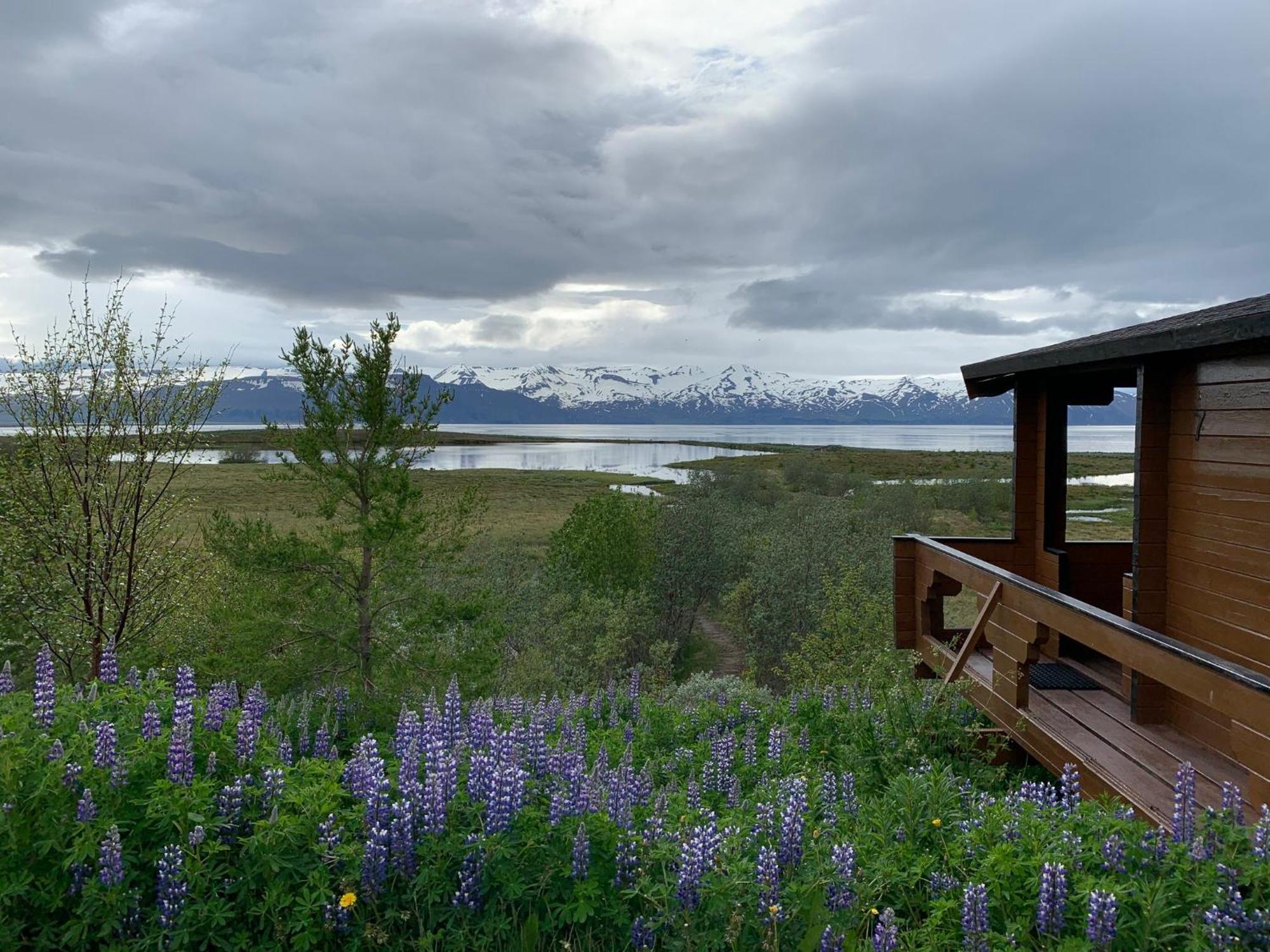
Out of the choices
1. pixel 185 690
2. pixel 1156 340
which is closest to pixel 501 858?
pixel 185 690

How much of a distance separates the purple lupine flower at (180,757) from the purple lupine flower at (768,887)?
2.56 m

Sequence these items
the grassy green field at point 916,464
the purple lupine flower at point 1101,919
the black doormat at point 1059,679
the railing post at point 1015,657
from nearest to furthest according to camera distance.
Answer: the purple lupine flower at point 1101,919
the railing post at point 1015,657
the black doormat at point 1059,679
the grassy green field at point 916,464

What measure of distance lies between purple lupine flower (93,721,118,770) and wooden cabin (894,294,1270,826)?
5404 mm

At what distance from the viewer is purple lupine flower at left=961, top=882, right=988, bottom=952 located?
9.50 ft

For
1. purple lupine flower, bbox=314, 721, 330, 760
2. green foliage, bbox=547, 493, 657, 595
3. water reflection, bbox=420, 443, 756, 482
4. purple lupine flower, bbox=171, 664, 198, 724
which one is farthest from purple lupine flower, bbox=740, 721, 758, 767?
water reflection, bbox=420, 443, 756, 482

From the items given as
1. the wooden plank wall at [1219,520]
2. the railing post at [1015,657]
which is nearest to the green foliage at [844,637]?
the railing post at [1015,657]

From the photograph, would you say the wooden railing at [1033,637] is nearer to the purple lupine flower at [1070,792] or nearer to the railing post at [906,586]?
the railing post at [906,586]

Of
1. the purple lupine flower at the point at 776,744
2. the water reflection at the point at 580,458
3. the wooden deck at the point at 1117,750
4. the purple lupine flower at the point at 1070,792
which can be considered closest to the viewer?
the purple lupine flower at the point at 1070,792

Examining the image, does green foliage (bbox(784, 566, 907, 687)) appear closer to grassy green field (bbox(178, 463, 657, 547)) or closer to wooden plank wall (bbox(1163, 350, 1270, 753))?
wooden plank wall (bbox(1163, 350, 1270, 753))

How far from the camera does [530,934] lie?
10.2 feet

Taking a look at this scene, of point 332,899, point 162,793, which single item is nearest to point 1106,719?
point 332,899

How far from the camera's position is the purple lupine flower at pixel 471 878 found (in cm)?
323

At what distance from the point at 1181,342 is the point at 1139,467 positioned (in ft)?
4.35

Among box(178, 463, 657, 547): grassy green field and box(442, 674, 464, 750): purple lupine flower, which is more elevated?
box(442, 674, 464, 750): purple lupine flower
